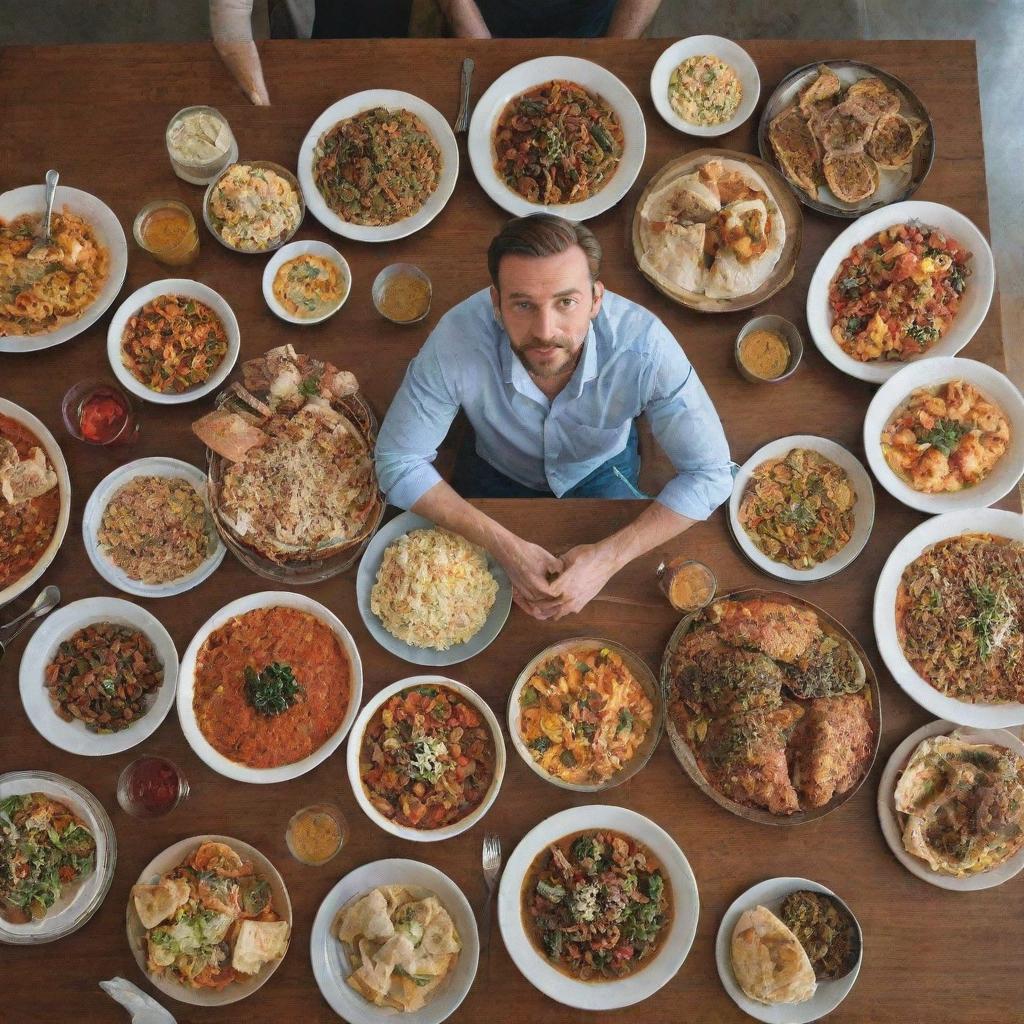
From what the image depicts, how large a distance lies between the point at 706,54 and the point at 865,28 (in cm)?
261

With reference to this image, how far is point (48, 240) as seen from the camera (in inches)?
121

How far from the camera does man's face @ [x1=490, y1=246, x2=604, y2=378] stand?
238 centimetres

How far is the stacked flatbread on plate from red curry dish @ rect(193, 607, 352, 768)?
1.77 metres

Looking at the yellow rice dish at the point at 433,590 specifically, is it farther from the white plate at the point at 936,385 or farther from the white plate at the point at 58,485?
the white plate at the point at 936,385

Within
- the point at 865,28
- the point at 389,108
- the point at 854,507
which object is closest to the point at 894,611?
the point at 854,507

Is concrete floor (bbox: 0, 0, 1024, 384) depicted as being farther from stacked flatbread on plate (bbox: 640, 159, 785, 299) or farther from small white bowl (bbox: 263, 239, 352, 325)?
small white bowl (bbox: 263, 239, 352, 325)

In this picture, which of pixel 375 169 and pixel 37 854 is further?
pixel 375 169

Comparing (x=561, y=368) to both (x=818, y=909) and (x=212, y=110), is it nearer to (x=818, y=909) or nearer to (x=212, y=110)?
(x=212, y=110)

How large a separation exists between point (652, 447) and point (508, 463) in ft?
1.90

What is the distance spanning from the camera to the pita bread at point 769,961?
249 cm

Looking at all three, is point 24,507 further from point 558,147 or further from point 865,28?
point 865,28

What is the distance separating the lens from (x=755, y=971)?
2535 millimetres

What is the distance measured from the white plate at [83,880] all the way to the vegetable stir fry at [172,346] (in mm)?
1339

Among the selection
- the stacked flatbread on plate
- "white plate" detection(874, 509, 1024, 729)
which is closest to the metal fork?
"white plate" detection(874, 509, 1024, 729)
